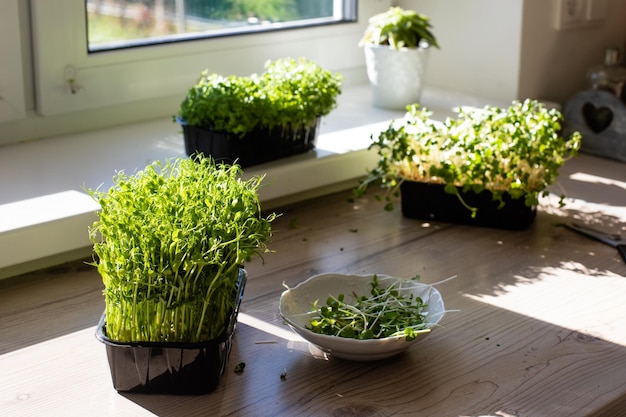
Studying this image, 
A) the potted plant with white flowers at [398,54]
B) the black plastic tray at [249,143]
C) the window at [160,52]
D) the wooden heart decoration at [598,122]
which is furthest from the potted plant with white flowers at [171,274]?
the wooden heart decoration at [598,122]

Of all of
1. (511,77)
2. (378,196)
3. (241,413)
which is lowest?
(241,413)

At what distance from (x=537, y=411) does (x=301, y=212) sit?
710mm

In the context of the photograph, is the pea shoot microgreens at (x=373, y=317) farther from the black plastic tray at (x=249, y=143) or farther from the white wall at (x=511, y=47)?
the white wall at (x=511, y=47)

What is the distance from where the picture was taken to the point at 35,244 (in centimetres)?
127

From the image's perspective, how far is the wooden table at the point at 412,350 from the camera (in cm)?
100

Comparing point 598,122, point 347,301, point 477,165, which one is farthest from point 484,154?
point 598,122

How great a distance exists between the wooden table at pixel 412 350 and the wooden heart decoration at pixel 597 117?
429mm

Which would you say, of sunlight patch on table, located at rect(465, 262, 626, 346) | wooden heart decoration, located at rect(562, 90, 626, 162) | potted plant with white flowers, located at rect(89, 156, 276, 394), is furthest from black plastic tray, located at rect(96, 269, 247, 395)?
wooden heart decoration, located at rect(562, 90, 626, 162)

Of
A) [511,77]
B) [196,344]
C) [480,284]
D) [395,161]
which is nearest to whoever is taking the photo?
[196,344]

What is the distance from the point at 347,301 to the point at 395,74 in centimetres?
80

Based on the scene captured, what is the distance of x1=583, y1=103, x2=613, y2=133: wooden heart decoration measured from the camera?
195 centimetres

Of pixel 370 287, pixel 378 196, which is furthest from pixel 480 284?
pixel 378 196

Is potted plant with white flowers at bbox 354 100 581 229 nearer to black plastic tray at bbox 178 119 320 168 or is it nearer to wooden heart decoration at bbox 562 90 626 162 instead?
black plastic tray at bbox 178 119 320 168

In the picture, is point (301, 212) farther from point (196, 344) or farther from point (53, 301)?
point (196, 344)
